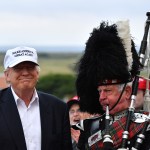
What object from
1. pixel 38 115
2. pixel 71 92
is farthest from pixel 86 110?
pixel 71 92

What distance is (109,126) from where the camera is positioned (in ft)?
23.5

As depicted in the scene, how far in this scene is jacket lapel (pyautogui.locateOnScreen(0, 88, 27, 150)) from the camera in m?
7.13

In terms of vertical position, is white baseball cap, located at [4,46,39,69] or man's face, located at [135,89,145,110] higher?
white baseball cap, located at [4,46,39,69]

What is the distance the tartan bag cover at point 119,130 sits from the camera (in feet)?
23.0

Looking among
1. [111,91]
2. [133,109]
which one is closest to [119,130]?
[133,109]

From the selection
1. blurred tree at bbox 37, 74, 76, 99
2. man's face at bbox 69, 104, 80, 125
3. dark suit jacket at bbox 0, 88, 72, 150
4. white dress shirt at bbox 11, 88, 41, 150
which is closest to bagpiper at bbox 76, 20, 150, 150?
dark suit jacket at bbox 0, 88, 72, 150

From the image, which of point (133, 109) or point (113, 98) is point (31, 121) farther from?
point (133, 109)

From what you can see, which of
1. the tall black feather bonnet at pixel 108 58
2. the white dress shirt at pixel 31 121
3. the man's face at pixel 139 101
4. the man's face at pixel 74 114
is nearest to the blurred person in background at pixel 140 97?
the man's face at pixel 139 101

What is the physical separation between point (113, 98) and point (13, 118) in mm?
1017

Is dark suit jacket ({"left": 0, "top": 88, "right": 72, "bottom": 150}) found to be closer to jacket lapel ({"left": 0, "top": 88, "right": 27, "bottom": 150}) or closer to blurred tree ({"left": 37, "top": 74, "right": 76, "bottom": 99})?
jacket lapel ({"left": 0, "top": 88, "right": 27, "bottom": 150})

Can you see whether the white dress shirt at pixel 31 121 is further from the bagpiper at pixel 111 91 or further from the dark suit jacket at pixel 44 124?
the bagpiper at pixel 111 91

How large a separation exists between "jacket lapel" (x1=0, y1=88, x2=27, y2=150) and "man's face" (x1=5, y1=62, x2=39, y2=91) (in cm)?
15

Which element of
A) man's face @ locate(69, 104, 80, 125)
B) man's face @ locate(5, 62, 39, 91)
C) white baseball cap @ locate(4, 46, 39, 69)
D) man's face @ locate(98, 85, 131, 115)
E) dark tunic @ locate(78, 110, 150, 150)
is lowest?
man's face @ locate(69, 104, 80, 125)

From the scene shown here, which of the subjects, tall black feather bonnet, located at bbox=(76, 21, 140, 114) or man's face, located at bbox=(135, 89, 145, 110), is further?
man's face, located at bbox=(135, 89, 145, 110)
